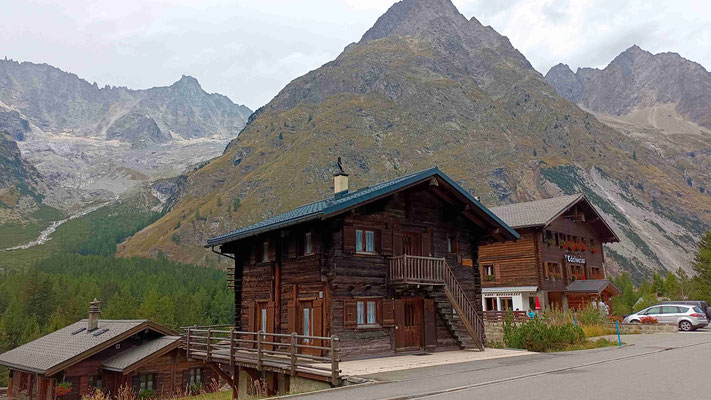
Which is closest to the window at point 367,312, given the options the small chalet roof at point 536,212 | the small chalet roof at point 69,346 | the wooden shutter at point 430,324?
the wooden shutter at point 430,324

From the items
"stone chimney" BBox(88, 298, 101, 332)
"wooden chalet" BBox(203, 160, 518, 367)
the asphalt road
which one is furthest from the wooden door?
"stone chimney" BBox(88, 298, 101, 332)

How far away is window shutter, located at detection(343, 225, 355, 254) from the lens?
21.1 m

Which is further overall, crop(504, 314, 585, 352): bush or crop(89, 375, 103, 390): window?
crop(89, 375, 103, 390): window

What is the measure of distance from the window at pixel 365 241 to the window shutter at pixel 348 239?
0.43 metres

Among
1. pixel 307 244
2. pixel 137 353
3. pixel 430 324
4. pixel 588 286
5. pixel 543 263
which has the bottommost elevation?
pixel 137 353

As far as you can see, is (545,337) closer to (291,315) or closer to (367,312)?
(367,312)

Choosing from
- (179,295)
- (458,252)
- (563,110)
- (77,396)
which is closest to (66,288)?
(179,295)

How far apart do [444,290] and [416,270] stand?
1.57 meters

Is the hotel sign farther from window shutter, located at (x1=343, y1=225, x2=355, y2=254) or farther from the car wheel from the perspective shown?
window shutter, located at (x1=343, y1=225, x2=355, y2=254)

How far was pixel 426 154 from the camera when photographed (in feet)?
502

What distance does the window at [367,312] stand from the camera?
21.3 m

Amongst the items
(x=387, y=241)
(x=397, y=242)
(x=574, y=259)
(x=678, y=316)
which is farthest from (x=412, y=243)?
(x=574, y=259)

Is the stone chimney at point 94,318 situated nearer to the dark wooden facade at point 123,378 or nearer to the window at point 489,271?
the dark wooden facade at point 123,378

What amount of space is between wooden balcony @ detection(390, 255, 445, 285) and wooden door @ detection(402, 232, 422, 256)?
1559 millimetres
